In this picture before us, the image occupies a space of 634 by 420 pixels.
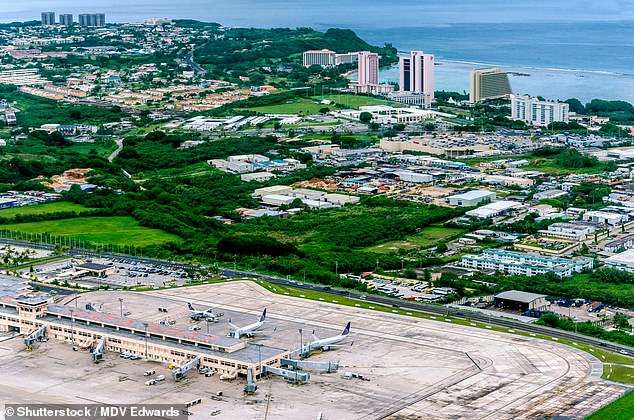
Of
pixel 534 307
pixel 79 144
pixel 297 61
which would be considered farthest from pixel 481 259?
pixel 297 61

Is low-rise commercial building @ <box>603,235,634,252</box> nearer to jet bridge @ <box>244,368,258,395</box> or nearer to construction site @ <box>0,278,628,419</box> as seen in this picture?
construction site @ <box>0,278,628,419</box>

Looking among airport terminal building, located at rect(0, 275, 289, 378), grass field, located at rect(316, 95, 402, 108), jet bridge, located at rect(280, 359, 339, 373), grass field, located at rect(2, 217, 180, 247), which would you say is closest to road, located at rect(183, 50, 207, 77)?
grass field, located at rect(316, 95, 402, 108)

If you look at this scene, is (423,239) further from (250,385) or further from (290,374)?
(250,385)

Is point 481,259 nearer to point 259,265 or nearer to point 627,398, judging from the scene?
point 259,265

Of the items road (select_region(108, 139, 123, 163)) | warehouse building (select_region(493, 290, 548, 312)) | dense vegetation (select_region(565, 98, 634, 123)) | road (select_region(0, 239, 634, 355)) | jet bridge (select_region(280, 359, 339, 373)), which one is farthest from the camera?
dense vegetation (select_region(565, 98, 634, 123))

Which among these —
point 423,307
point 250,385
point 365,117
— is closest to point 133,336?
point 250,385
